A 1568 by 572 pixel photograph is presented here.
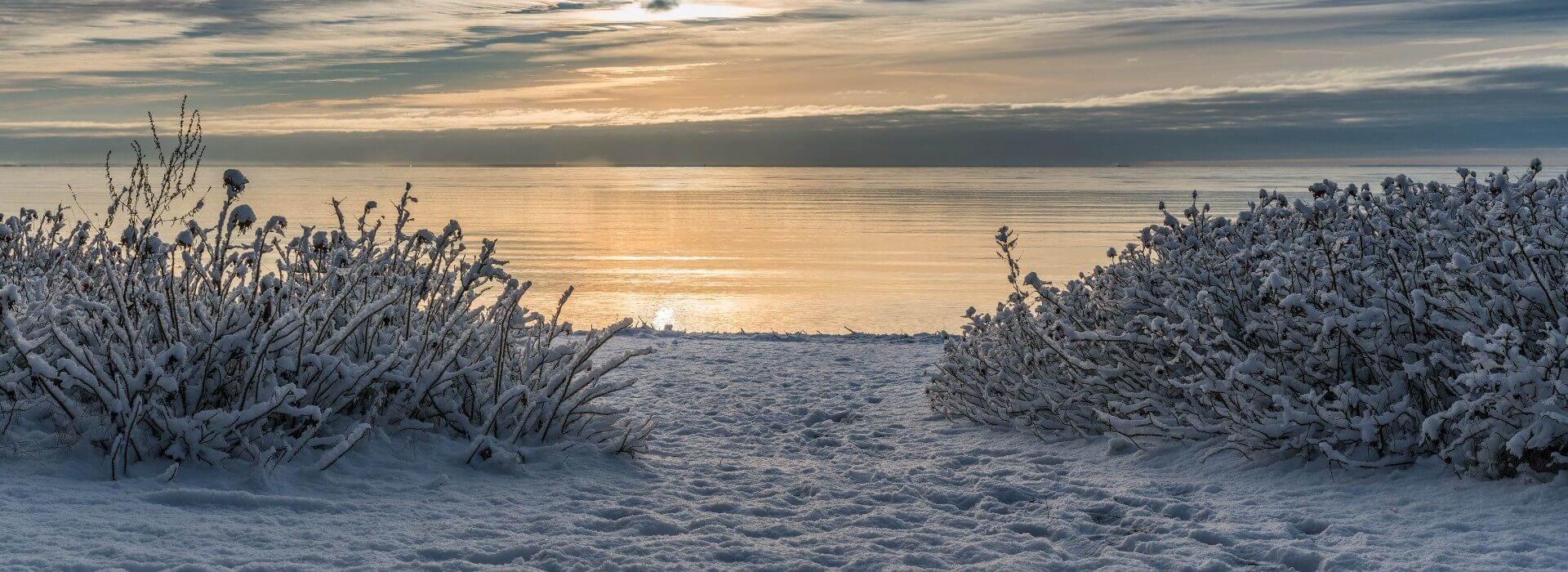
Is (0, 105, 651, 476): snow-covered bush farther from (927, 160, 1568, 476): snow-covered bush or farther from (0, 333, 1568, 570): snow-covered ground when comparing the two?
(927, 160, 1568, 476): snow-covered bush

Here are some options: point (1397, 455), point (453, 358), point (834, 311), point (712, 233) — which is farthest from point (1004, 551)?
point (712, 233)

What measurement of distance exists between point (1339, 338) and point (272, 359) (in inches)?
188

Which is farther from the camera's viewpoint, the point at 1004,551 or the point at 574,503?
the point at 574,503

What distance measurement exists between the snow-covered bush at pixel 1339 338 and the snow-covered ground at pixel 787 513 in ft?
0.77

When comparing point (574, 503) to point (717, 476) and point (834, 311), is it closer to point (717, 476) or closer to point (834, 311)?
point (717, 476)

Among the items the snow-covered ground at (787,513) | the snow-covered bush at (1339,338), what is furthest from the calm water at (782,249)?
the snow-covered ground at (787,513)

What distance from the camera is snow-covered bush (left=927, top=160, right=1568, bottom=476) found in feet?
14.6

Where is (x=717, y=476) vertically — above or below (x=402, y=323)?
below

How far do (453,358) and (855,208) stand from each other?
37193 millimetres

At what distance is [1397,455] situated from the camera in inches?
189

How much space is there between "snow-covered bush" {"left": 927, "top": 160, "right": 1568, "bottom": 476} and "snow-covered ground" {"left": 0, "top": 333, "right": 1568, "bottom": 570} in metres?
0.23

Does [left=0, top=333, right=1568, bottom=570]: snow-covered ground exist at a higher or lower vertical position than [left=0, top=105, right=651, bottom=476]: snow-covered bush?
lower

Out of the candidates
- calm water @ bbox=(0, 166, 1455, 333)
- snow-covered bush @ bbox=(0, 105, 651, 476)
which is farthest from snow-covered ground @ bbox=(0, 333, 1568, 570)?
calm water @ bbox=(0, 166, 1455, 333)

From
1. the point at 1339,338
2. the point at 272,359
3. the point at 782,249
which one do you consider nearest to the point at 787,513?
the point at 272,359
